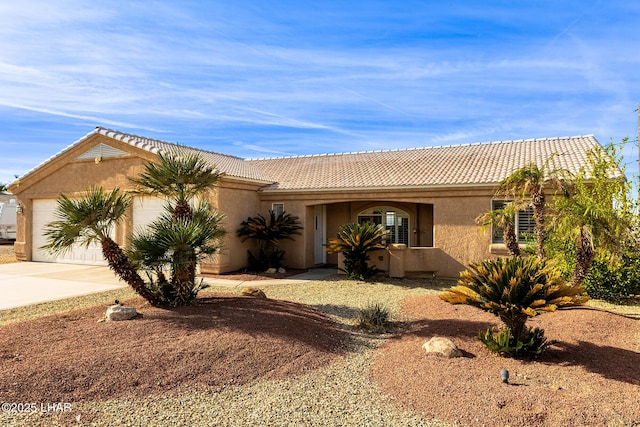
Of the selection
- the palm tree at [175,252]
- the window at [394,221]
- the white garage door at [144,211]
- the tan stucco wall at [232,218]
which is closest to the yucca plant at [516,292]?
the palm tree at [175,252]

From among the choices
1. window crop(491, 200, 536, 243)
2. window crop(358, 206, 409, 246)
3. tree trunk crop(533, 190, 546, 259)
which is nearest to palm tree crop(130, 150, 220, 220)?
tree trunk crop(533, 190, 546, 259)

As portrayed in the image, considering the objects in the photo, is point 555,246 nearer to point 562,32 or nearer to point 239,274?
point 562,32

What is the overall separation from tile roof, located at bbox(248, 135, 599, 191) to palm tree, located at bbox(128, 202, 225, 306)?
8.44 m

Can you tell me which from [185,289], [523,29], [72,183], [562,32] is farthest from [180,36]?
[72,183]

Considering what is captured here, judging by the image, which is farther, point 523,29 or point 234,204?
point 234,204

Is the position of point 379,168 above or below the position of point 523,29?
below

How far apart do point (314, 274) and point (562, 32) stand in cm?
1068

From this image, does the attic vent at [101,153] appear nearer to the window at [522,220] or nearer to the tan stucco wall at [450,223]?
the tan stucco wall at [450,223]

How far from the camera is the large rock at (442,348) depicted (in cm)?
651

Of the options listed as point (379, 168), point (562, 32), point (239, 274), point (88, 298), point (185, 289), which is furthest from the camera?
point (379, 168)

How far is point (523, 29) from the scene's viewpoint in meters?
10.7

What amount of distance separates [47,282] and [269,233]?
745 cm

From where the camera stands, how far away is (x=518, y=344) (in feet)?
20.8

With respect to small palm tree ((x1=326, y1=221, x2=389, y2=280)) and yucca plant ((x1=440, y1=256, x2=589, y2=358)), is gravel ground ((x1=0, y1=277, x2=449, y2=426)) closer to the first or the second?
yucca plant ((x1=440, y1=256, x2=589, y2=358))
